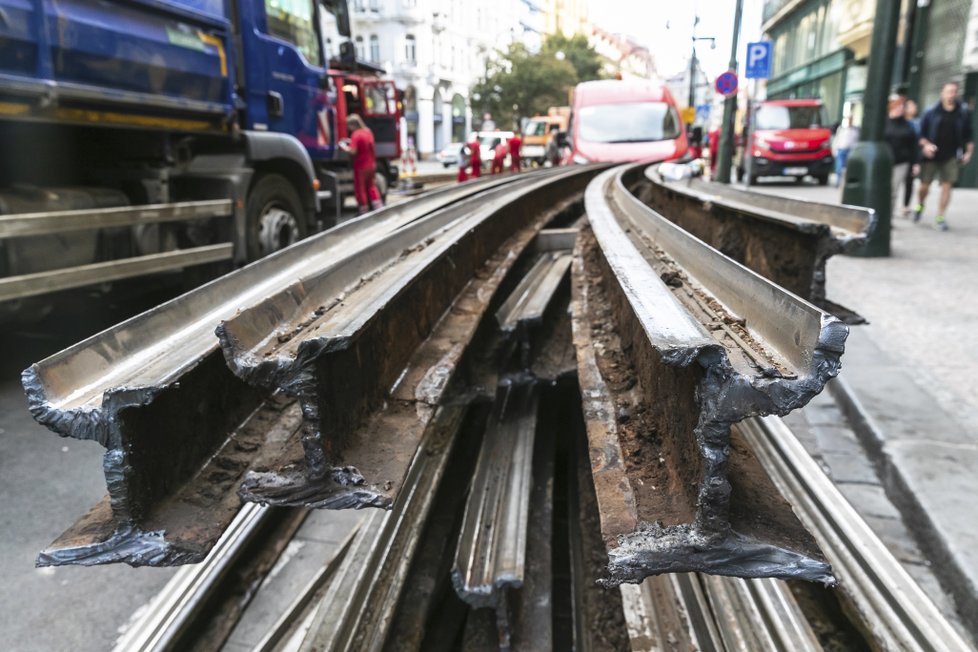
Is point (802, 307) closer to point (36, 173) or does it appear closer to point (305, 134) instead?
point (36, 173)

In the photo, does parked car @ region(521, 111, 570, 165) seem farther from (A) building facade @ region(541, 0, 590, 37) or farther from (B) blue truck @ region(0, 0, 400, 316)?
(A) building facade @ region(541, 0, 590, 37)

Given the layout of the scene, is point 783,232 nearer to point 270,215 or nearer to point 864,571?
point 864,571

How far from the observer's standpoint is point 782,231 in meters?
3.18

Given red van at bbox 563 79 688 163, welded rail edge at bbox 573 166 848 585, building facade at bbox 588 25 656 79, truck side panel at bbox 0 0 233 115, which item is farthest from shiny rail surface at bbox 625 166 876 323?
building facade at bbox 588 25 656 79

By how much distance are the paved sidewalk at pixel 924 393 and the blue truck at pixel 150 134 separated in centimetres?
479

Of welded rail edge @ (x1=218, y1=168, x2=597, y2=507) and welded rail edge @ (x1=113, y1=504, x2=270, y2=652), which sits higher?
welded rail edge @ (x1=218, y1=168, x2=597, y2=507)

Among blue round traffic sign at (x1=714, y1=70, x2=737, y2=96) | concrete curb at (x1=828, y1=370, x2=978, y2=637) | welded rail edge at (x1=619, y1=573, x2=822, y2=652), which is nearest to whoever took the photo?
welded rail edge at (x1=619, y1=573, x2=822, y2=652)

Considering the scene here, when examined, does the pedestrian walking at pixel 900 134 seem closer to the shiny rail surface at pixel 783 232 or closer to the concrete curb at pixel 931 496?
the shiny rail surface at pixel 783 232

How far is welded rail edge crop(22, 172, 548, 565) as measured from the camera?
4.42 ft

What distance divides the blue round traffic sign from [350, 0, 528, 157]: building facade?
37.4 m

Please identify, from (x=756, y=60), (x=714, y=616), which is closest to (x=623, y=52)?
(x=756, y=60)

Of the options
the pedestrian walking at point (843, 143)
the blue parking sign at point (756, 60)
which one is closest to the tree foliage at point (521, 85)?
the pedestrian walking at point (843, 143)

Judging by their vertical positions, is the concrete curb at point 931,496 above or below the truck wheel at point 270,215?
below

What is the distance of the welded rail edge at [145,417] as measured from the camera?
4.42ft
